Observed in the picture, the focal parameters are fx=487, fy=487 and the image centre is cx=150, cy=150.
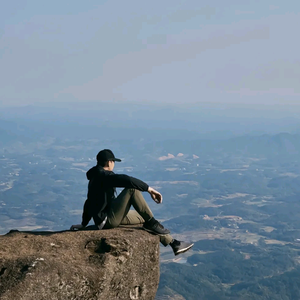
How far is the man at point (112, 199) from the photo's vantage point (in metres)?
14.8

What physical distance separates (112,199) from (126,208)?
0.53 metres

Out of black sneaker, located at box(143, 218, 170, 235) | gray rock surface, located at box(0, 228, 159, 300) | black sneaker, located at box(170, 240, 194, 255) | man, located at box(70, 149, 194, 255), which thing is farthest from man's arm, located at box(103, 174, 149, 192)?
black sneaker, located at box(170, 240, 194, 255)

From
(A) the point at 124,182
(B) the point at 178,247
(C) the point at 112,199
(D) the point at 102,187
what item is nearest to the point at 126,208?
(C) the point at 112,199

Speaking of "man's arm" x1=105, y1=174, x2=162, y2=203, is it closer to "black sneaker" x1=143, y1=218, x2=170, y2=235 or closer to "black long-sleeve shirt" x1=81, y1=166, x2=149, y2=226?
"black long-sleeve shirt" x1=81, y1=166, x2=149, y2=226

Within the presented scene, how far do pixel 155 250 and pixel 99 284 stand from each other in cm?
277

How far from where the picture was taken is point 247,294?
184m

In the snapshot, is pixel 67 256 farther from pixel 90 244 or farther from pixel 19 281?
pixel 19 281

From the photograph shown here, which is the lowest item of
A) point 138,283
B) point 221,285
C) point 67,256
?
point 221,285

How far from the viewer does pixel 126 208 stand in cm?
1534

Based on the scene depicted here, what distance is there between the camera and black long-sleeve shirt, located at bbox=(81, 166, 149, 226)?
1466 cm

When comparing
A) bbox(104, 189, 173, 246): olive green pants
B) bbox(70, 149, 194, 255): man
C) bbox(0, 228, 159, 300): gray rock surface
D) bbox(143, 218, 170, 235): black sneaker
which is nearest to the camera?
bbox(0, 228, 159, 300): gray rock surface

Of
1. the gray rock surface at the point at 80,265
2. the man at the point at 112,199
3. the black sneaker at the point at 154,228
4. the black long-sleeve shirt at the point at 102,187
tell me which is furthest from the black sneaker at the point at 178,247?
the black long-sleeve shirt at the point at 102,187

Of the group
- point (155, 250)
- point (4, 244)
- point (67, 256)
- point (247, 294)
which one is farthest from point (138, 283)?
point (247, 294)

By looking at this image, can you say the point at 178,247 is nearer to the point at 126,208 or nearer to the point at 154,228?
the point at 154,228
